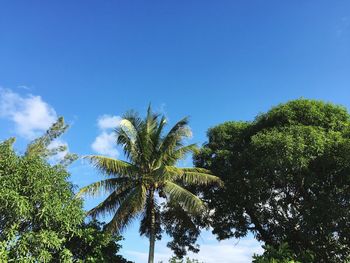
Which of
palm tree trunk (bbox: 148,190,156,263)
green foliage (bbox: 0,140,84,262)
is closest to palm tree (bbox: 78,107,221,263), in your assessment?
palm tree trunk (bbox: 148,190,156,263)

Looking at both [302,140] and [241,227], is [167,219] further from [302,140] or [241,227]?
[302,140]

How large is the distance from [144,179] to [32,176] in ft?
16.0

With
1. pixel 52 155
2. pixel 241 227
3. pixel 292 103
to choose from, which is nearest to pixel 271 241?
pixel 241 227

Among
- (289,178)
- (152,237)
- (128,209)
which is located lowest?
(152,237)

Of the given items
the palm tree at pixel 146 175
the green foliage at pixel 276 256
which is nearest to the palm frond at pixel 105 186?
the palm tree at pixel 146 175

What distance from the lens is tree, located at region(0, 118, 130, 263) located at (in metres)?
13.0

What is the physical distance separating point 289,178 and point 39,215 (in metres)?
9.47

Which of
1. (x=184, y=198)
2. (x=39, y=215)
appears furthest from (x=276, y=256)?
(x=39, y=215)

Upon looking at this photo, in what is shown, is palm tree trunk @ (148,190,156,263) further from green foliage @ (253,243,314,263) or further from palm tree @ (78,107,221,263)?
green foliage @ (253,243,314,263)

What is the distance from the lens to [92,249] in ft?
50.6

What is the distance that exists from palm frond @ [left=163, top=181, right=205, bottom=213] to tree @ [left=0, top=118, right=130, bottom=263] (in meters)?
2.96

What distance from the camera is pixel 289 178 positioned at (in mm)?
16641

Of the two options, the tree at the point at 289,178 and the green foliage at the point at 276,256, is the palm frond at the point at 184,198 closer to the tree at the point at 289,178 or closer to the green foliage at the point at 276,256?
the tree at the point at 289,178

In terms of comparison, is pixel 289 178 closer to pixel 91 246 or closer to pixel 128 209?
pixel 128 209
